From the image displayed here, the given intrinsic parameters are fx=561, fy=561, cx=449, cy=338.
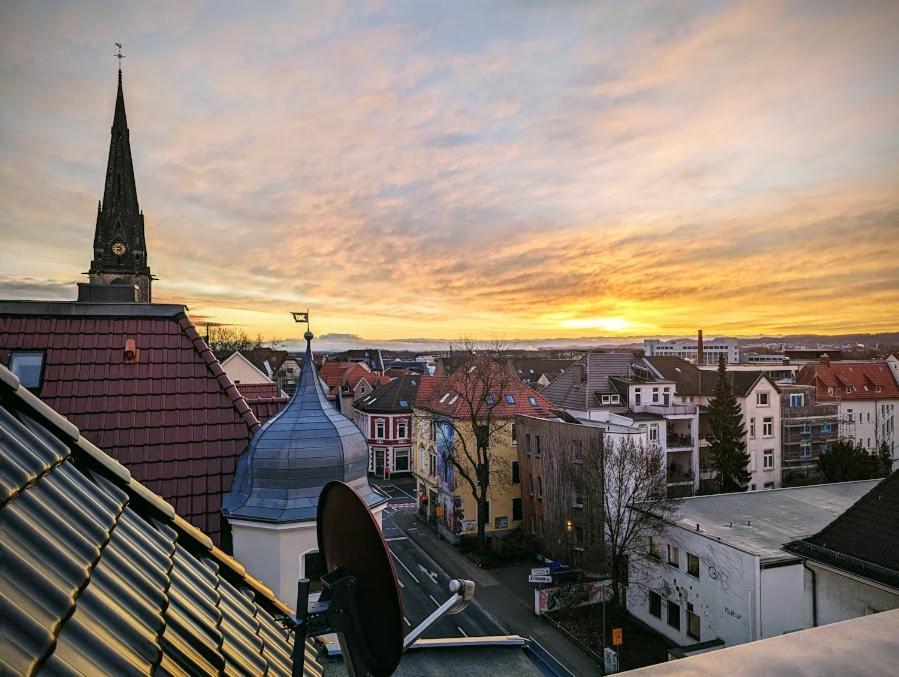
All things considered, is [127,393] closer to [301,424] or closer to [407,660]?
[301,424]

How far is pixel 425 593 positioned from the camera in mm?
24734

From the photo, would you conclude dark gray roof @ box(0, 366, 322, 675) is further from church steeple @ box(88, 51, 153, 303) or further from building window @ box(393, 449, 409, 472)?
church steeple @ box(88, 51, 153, 303)

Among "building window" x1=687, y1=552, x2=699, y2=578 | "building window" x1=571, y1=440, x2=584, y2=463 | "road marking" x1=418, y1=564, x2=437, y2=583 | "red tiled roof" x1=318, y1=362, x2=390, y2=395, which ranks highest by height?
"red tiled roof" x1=318, y1=362, x2=390, y2=395

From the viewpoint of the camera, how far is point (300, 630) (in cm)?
226

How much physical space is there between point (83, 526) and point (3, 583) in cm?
96

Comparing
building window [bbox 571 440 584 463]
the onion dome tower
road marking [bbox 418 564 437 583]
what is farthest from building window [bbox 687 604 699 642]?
the onion dome tower

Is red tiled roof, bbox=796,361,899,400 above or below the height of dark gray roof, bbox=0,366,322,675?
above

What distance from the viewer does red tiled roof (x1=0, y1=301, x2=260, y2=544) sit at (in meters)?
9.49

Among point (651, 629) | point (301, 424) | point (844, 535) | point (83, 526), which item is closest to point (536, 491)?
point (651, 629)

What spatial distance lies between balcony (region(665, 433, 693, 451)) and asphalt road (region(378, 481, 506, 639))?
60.4 ft

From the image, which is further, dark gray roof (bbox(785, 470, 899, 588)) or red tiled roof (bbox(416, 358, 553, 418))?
red tiled roof (bbox(416, 358, 553, 418))

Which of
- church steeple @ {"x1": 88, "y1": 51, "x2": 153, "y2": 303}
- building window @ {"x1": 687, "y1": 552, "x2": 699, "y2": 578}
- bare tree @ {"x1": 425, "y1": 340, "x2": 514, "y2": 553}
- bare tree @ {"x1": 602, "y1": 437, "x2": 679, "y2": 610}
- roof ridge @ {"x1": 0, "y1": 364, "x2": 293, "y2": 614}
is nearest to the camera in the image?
roof ridge @ {"x1": 0, "y1": 364, "x2": 293, "y2": 614}

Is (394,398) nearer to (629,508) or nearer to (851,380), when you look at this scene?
(629,508)

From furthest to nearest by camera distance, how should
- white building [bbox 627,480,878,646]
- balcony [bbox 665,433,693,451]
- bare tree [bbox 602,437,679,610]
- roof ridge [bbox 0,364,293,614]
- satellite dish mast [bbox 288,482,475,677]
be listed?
balcony [bbox 665,433,693,451] → bare tree [bbox 602,437,679,610] → white building [bbox 627,480,878,646] → roof ridge [bbox 0,364,293,614] → satellite dish mast [bbox 288,482,475,677]
